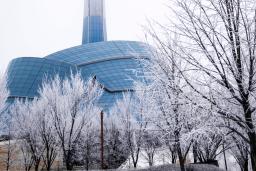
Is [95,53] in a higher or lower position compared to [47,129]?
higher

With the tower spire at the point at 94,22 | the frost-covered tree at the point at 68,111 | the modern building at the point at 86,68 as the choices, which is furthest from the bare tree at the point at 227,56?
the tower spire at the point at 94,22

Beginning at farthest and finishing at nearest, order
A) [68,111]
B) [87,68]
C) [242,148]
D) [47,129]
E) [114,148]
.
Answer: [87,68]
[114,148]
[242,148]
[47,129]
[68,111]

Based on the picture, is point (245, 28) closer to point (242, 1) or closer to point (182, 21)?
point (242, 1)

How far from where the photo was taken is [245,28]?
5141mm

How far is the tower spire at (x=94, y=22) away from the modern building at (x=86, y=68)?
195 ft

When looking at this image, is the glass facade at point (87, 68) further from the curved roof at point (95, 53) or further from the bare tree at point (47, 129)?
the bare tree at point (47, 129)

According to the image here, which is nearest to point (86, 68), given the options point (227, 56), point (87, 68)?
point (87, 68)

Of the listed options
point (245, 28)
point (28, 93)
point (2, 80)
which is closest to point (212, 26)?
point (245, 28)

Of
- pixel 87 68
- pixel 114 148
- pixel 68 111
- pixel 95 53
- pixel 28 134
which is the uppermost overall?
pixel 95 53

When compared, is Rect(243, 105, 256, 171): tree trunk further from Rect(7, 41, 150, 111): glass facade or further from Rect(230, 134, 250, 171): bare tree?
Rect(7, 41, 150, 111): glass facade

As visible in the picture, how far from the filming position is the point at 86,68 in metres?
73.9

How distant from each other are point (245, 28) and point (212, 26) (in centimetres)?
56

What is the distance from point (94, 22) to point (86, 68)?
7830cm

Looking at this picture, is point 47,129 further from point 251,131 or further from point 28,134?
point 251,131
